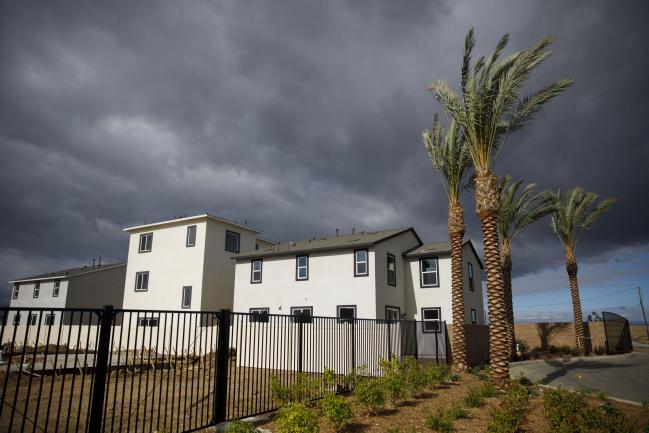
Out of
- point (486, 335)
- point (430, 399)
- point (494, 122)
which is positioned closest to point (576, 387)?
point (430, 399)

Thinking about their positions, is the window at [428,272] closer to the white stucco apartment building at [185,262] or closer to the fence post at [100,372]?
the white stucco apartment building at [185,262]

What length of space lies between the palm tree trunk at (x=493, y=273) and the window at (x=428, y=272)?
11.1 metres

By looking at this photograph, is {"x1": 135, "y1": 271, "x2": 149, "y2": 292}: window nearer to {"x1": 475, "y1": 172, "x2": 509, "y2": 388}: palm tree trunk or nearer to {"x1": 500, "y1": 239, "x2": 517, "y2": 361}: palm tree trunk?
{"x1": 500, "y1": 239, "x2": 517, "y2": 361}: palm tree trunk

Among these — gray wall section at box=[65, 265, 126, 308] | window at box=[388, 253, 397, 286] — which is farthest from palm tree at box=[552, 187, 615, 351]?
gray wall section at box=[65, 265, 126, 308]

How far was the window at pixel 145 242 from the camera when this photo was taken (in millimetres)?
34312

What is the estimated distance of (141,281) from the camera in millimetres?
33781

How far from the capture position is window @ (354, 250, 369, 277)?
80.0 ft

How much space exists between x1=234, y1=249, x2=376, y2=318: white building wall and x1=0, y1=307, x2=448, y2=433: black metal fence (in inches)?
157

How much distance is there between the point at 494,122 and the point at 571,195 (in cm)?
1712

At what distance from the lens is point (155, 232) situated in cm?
3400

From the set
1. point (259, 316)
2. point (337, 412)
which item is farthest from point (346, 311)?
point (337, 412)

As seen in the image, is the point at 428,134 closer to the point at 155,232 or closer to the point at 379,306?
the point at 379,306

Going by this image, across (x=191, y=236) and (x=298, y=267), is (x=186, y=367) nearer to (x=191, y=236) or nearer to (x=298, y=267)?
(x=298, y=267)

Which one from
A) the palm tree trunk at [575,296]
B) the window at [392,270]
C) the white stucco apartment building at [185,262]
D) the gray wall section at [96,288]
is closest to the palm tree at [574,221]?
the palm tree trunk at [575,296]
